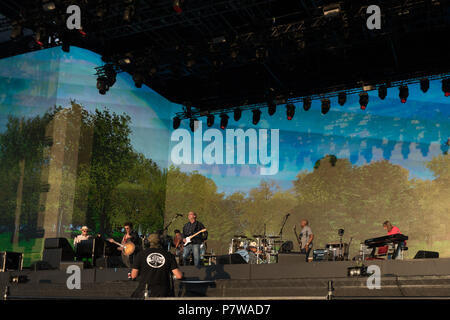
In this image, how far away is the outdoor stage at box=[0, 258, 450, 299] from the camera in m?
8.41

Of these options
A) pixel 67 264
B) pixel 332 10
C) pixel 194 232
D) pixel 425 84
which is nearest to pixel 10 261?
pixel 67 264

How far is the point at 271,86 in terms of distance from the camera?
59.6 feet

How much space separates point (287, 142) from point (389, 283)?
14203mm

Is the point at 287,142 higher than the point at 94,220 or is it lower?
higher

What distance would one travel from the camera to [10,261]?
1289 cm

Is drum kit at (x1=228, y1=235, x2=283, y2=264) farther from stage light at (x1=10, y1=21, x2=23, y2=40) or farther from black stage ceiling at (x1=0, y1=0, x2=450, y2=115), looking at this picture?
stage light at (x1=10, y1=21, x2=23, y2=40)

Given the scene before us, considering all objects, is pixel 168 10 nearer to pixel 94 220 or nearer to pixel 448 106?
pixel 94 220

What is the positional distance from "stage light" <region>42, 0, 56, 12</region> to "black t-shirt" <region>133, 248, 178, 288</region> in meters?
8.26

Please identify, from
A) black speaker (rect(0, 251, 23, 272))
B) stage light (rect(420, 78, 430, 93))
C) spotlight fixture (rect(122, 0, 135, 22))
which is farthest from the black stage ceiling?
black speaker (rect(0, 251, 23, 272))

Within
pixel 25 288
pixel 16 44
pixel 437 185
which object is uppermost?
pixel 16 44

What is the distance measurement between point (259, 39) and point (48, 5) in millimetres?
5512

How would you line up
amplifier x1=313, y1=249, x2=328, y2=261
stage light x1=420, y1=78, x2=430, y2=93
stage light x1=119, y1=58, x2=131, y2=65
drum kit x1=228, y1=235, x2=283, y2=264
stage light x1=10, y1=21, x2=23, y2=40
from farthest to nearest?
drum kit x1=228, y1=235, x2=283, y2=264, stage light x1=119, y1=58, x2=131, y2=65, stage light x1=420, y1=78, x2=430, y2=93, amplifier x1=313, y1=249, x2=328, y2=261, stage light x1=10, y1=21, x2=23, y2=40

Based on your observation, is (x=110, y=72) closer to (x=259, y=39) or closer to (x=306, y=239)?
(x=259, y=39)

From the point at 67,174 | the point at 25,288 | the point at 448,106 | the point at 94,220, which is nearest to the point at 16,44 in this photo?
the point at 67,174
